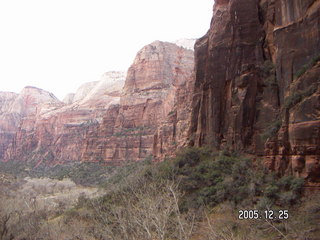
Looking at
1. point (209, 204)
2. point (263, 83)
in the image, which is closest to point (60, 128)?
point (263, 83)

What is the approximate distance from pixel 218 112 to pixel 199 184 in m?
5.85

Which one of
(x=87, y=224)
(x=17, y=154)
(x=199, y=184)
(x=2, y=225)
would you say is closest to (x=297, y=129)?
(x=199, y=184)

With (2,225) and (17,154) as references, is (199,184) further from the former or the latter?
(17,154)

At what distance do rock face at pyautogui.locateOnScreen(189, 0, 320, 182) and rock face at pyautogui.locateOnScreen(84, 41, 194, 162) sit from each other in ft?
96.9

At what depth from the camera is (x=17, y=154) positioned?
329 feet

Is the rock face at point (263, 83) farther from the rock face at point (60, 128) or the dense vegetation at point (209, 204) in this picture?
the rock face at point (60, 128)

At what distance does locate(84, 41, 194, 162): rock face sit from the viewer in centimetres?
5950
